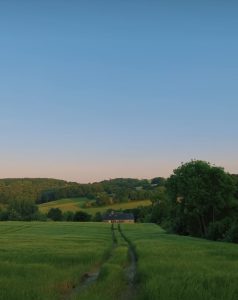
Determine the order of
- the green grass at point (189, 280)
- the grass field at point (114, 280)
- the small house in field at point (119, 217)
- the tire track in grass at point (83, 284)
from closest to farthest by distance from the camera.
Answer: the green grass at point (189, 280) → the grass field at point (114, 280) → the tire track in grass at point (83, 284) → the small house in field at point (119, 217)

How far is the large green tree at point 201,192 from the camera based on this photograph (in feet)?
255

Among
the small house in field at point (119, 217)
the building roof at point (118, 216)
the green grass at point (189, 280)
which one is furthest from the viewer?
the building roof at point (118, 216)

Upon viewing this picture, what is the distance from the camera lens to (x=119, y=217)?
174 meters

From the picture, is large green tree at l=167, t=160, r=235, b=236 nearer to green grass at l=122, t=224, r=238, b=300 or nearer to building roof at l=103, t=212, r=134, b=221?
green grass at l=122, t=224, r=238, b=300

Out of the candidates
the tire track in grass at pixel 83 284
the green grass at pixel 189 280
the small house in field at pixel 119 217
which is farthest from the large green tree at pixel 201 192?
the small house in field at pixel 119 217

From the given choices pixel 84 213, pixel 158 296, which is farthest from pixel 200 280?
pixel 84 213

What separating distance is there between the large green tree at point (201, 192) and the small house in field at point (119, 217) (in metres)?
89.3

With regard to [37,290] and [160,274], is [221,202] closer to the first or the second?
[160,274]

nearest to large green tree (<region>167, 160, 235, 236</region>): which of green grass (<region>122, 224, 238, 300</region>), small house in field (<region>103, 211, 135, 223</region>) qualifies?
green grass (<region>122, 224, 238, 300</region>)

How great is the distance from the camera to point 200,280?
20.8 meters

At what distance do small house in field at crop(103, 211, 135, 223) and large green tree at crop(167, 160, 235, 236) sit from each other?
89335mm

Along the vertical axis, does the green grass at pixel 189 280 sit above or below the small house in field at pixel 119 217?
below

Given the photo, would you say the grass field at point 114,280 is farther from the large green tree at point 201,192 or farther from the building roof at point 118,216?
the building roof at point 118,216

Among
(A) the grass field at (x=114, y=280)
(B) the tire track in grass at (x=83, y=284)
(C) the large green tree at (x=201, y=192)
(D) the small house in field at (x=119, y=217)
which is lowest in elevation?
(B) the tire track in grass at (x=83, y=284)
